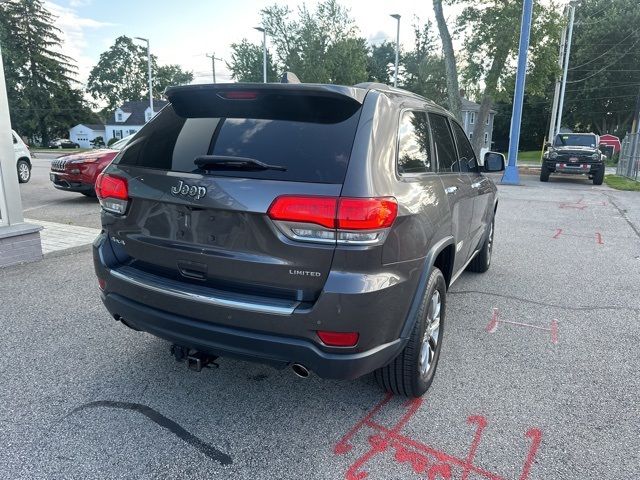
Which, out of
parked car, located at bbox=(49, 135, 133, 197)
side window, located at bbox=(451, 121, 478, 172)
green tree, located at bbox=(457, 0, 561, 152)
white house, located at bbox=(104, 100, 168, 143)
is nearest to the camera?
side window, located at bbox=(451, 121, 478, 172)

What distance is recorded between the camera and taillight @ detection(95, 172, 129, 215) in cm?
269

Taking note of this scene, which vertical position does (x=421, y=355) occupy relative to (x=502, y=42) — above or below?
below

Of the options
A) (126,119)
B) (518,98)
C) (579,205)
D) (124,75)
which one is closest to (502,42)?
(518,98)

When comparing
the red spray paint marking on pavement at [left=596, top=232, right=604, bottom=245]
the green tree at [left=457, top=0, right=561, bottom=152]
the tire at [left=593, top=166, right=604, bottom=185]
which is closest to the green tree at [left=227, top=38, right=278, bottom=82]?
the green tree at [left=457, top=0, right=561, bottom=152]

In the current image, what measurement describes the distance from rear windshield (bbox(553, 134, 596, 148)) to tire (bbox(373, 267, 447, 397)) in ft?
60.7

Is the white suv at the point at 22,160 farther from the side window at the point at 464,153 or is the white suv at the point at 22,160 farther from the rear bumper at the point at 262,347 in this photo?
the rear bumper at the point at 262,347

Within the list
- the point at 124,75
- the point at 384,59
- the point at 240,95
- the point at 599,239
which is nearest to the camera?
the point at 240,95

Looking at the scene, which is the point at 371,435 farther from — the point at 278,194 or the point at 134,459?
the point at 278,194

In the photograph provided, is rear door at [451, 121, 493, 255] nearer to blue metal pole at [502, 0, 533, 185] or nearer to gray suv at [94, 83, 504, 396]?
gray suv at [94, 83, 504, 396]

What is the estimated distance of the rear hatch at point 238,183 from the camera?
87.4 inches

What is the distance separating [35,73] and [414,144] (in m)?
70.9

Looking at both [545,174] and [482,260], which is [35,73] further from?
[482,260]

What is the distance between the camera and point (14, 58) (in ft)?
184

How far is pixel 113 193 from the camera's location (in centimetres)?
275
